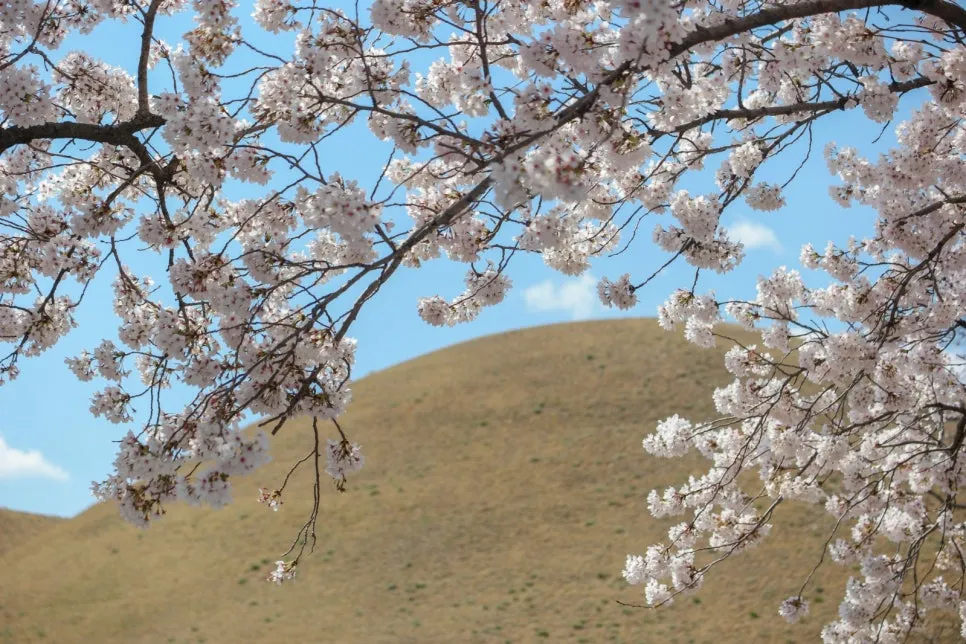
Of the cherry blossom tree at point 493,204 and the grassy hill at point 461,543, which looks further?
the grassy hill at point 461,543

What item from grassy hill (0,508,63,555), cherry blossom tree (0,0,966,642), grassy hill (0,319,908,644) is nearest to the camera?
cherry blossom tree (0,0,966,642)

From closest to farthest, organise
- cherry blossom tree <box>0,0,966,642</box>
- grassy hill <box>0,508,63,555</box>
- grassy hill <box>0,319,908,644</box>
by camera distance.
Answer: cherry blossom tree <box>0,0,966,642</box> < grassy hill <box>0,319,908,644</box> < grassy hill <box>0,508,63,555</box>

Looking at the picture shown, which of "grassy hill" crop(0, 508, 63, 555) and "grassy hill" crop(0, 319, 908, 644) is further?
"grassy hill" crop(0, 508, 63, 555)

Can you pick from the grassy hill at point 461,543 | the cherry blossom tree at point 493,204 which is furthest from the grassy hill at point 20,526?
the cherry blossom tree at point 493,204

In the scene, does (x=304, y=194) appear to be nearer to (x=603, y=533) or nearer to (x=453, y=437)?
(x=603, y=533)

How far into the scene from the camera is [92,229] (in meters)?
5.78

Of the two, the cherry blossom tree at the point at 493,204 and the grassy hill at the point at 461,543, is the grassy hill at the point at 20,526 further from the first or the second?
the cherry blossom tree at the point at 493,204

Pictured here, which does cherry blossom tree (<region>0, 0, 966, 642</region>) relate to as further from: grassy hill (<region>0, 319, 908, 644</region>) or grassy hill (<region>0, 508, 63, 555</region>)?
grassy hill (<region>0, 508, 63, 555</region>)

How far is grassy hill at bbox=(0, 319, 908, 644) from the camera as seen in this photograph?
49.7 ft

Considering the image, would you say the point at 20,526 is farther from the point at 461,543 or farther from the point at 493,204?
the point at 493,204

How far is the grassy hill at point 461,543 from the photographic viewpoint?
15148 mm

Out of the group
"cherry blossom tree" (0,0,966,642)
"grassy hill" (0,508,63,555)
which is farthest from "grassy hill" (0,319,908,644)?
"cherry blossom tree" (0,0,966,642)

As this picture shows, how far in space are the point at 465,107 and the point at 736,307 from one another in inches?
160

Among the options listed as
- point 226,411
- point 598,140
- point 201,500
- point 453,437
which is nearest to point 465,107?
point 598,140
